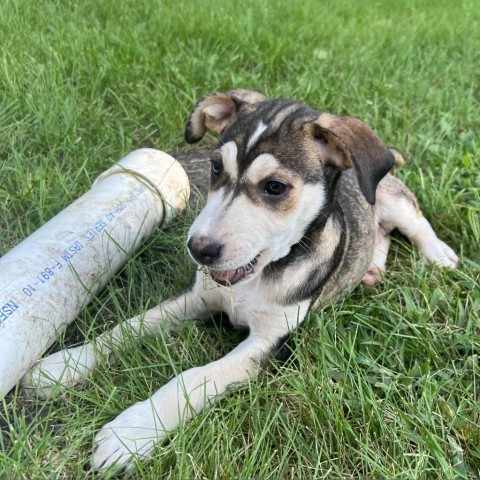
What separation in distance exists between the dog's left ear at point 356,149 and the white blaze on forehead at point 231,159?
0.43 meters

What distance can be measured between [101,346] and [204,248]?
3.10ft

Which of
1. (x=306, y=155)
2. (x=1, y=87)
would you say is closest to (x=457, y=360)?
(x=306, y=155)

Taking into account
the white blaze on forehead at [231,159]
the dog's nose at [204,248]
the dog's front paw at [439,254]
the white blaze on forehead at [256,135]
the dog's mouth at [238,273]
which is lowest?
the dog's front paw at [439,254]

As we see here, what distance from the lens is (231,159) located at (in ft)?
9.86

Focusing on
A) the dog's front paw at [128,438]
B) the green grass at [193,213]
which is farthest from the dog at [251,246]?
the green grass at [193,213]

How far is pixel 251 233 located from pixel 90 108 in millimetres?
2965

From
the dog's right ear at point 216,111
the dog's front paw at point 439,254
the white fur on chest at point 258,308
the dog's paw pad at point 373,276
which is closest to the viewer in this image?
the white fur on chest at point 258,308

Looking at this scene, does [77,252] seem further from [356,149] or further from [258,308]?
[356,149]

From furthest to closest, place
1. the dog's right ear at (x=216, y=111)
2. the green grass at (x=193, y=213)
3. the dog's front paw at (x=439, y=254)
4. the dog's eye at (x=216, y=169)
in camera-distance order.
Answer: the dog's front paw at (x=439, y=254), the dog's right ear at (x=216, y=111), the dog's eye at (x=216, y=169), the green grass at (x=193, y=213)

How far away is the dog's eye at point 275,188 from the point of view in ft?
9.70

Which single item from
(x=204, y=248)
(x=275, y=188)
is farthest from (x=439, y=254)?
(x=204, y=248)

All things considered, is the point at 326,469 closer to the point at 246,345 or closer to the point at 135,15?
the point at 246,345

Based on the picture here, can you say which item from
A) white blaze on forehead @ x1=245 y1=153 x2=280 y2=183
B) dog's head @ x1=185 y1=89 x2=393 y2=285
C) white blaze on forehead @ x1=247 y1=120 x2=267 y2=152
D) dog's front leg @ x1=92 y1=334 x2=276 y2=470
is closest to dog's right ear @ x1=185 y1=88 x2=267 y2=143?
dog's head @ x1=185 y1=89 x2=393 y2=285

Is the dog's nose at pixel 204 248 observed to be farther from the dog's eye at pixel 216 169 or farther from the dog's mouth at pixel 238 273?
the dog's eye at pixel 216 169
